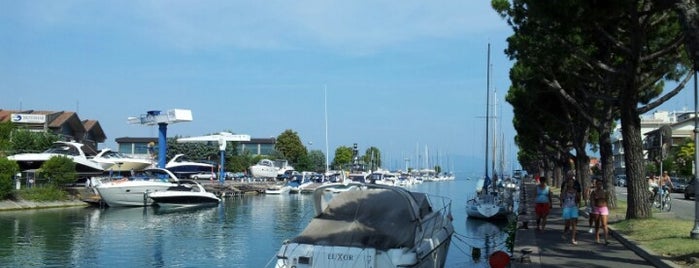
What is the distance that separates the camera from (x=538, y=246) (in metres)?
16.2

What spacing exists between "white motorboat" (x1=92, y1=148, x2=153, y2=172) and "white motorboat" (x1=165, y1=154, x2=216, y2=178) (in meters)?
8.59

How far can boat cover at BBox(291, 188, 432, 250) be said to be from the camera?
505 inches

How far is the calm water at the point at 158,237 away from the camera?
21.6 metres

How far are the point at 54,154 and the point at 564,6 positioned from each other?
43.8 m

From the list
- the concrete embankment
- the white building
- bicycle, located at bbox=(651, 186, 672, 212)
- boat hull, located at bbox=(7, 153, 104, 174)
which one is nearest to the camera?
bicycle, located at bbox=(651, 186, 672, 212)

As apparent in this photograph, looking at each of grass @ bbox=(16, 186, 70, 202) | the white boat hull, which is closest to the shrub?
grass @ bbox=(16, 186, 70, 202)

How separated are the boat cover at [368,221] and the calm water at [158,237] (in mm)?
4144

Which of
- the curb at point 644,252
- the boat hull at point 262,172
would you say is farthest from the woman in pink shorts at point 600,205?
the boat hull at point 262,172

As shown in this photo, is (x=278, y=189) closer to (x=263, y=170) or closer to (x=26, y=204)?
(x=263, y=170)

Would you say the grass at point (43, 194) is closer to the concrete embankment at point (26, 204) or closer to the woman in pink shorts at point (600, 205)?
the concrete embankment at point (26, 204)

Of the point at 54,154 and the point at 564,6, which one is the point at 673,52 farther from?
the point at 54,154

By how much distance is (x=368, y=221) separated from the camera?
44.5 ft

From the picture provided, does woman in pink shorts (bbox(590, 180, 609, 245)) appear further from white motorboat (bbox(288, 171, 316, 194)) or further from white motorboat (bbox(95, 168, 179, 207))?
white motorboat (bbox(288, 171, 316, 194))

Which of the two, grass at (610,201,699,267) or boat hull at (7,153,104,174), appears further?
boat hull at (7,153,104,174)
